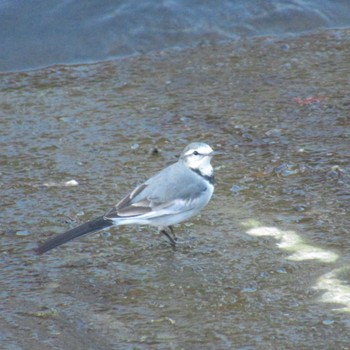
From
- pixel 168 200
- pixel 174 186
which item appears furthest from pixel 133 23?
pixel 168 200

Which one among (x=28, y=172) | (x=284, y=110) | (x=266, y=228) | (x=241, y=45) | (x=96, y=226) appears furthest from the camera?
(x=241, y=45)

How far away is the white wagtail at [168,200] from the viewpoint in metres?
5.18

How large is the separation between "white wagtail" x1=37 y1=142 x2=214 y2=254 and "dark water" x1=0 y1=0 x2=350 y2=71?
3.41 meters

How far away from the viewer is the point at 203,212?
5.91 metres

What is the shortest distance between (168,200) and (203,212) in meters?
0.53

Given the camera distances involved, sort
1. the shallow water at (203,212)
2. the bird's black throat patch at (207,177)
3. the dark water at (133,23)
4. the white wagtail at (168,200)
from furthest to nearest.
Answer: the dark water at (133,23) → the bird's black throat patch at (207,177) → the white wagtail at (168,200) → the shallow water at (203,212)

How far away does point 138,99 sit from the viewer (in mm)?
7762

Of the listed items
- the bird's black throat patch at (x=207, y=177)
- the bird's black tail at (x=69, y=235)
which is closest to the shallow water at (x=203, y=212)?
the bird's black tail at (x=69, y=235)

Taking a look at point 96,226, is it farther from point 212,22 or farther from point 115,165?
point 212,22

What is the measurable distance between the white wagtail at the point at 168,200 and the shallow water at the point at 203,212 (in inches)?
7.7

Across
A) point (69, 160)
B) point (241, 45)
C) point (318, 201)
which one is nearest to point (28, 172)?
point (69, 160)

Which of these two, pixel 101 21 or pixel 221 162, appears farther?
pixel 101 21

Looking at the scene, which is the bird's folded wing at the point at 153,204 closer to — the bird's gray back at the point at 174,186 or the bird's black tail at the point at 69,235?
the bird's gray back at the point at 174,186

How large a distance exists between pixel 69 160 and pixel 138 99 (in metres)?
1.26
